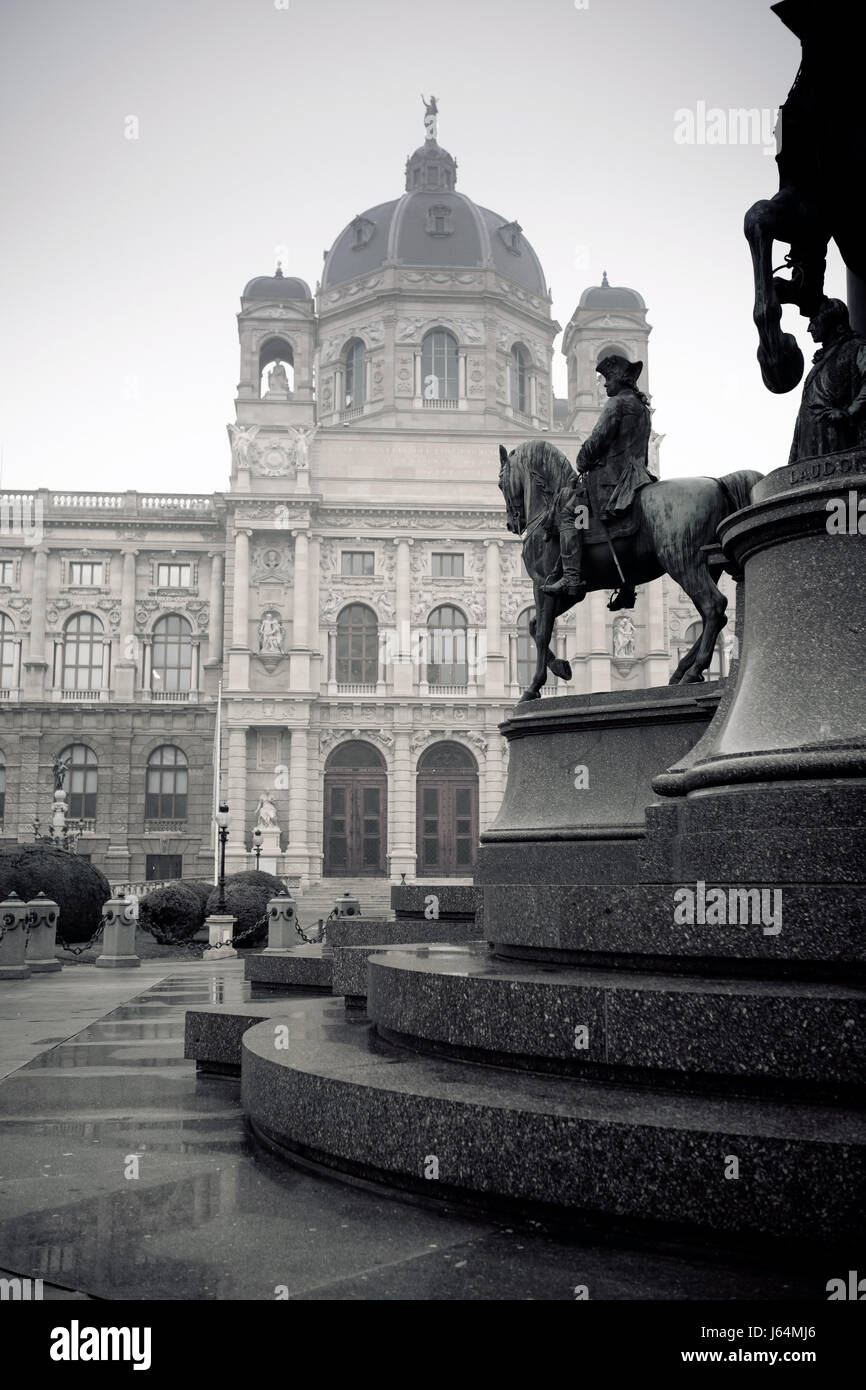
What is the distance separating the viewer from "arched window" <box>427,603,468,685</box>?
4528cm

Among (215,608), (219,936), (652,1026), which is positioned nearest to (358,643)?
(215,608)

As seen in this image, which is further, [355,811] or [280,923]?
[355,811]

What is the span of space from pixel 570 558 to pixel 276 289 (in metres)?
44.7

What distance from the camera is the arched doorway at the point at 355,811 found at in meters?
43.1

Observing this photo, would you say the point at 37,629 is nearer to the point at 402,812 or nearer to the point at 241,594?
the point at 241,594

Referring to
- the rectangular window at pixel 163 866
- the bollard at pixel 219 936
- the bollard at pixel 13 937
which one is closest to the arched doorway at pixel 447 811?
the rectangular window at pixel 163 866

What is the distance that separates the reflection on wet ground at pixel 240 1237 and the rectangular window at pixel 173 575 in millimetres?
43208

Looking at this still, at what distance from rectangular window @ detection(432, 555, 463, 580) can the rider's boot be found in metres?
36.8

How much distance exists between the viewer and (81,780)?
4594cm

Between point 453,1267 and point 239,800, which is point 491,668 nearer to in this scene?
point 239,800

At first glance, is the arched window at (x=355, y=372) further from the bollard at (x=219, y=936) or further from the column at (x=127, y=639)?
the bollard at (x=219, y=936)

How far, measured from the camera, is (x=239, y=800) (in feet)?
138

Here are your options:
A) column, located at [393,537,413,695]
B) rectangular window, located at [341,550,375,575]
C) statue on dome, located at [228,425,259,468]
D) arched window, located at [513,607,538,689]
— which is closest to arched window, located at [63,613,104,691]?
statue on dome, located at [228,425,259,468]

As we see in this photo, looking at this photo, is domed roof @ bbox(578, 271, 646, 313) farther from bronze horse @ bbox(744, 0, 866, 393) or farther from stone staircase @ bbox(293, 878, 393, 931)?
bronze horse @ bbox(744, 0, 866, 393)
